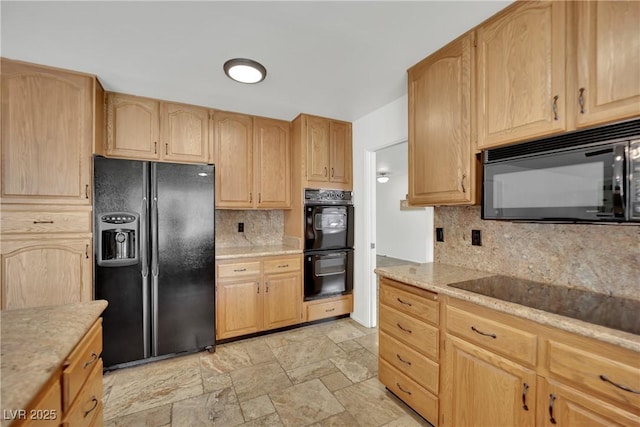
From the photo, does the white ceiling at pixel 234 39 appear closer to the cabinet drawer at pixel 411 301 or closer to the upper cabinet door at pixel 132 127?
the upper cabinet door at pixel 132 127

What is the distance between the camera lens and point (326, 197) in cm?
319

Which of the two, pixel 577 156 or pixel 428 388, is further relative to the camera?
pixel 428 388

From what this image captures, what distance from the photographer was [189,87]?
2.39 meters

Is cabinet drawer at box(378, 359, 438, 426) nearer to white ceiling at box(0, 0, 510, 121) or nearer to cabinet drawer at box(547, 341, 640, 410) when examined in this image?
cabinet drawer at box(547, 341, 640, 410)

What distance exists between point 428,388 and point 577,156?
1461 millimetres

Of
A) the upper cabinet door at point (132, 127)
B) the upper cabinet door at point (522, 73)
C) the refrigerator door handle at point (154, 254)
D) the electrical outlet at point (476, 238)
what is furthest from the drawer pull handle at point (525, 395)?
the upper cabinet door at point (132, 127)

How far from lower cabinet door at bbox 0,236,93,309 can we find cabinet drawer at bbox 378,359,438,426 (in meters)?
2.39

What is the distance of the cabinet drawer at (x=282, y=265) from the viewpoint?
2902 millimetres

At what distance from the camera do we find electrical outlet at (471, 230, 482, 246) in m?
1.91

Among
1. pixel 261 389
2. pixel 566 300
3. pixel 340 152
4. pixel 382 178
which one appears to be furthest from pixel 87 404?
pixel 382 178

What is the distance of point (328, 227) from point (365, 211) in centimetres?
48

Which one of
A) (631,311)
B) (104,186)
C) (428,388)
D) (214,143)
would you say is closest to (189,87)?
(214,143)

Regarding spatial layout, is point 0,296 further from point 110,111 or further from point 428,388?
point 428,388

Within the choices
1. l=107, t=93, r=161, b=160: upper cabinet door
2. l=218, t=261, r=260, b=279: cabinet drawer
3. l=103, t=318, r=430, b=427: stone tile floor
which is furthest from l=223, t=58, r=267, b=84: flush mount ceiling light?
l=103, t=318, r=430, b=427: stone tile floor
